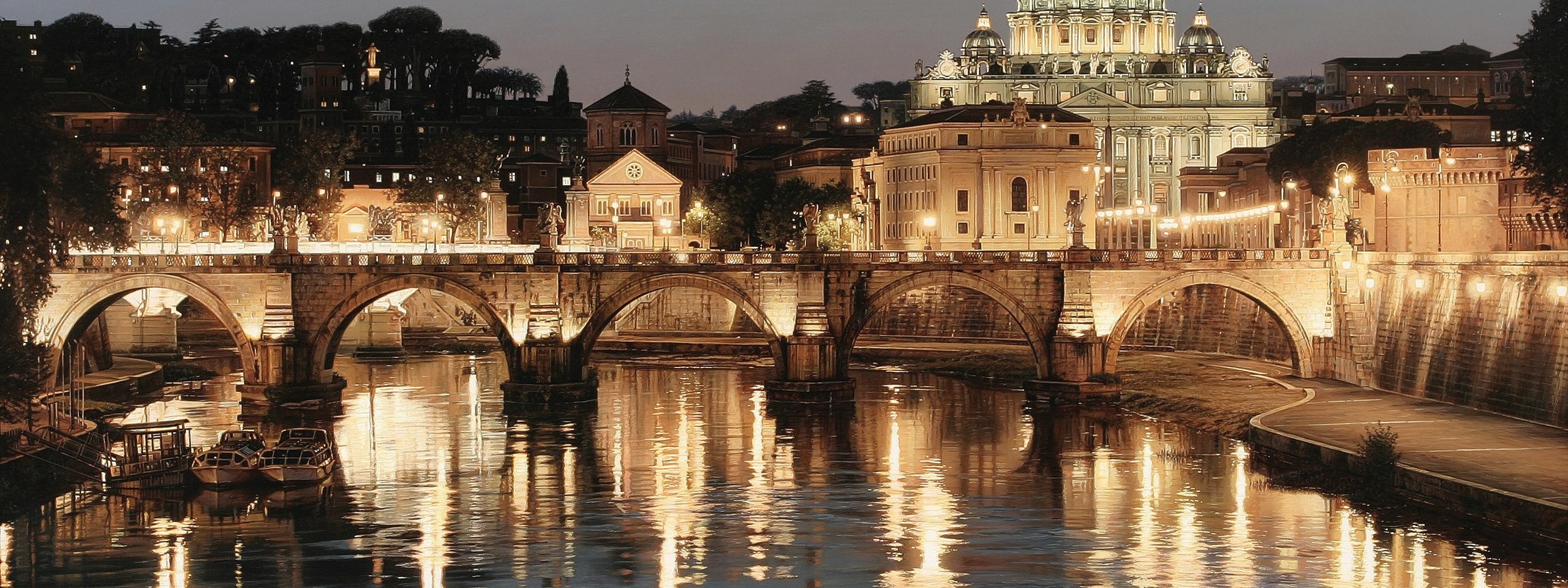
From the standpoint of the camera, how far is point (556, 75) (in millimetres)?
180625

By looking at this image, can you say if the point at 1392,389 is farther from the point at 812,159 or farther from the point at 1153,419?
the point at 812,159

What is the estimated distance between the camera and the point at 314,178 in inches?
4872

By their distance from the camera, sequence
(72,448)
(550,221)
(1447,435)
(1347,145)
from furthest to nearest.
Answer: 1. (1347,145)
2. (550,221)
3. (72,448)
4. (1447,435)

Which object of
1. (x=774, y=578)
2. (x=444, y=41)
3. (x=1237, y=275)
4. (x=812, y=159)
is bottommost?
(x=774, y=578)

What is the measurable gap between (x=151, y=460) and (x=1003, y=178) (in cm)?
6948

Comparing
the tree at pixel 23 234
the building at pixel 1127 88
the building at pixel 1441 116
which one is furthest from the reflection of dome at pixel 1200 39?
the tree at pixel 23 234

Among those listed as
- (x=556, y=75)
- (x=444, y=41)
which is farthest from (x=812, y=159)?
(x=444, y=41)

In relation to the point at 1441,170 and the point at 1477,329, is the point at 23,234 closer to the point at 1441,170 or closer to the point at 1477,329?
the point at 1477,329

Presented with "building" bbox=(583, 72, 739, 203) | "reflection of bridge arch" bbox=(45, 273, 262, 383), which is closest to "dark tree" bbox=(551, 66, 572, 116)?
"building" bbox=(583, 72, 739, 203)

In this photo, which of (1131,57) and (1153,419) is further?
(1131,57)

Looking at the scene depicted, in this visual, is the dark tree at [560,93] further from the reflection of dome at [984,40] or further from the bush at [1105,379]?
the bush at [1105,379]

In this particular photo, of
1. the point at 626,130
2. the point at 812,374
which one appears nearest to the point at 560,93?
the point at 626,130

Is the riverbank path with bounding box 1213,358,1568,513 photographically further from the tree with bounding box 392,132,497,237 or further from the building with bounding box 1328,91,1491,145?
the tree with bounding box 392,132,497,237

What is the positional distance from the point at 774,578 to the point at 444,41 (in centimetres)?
14846
